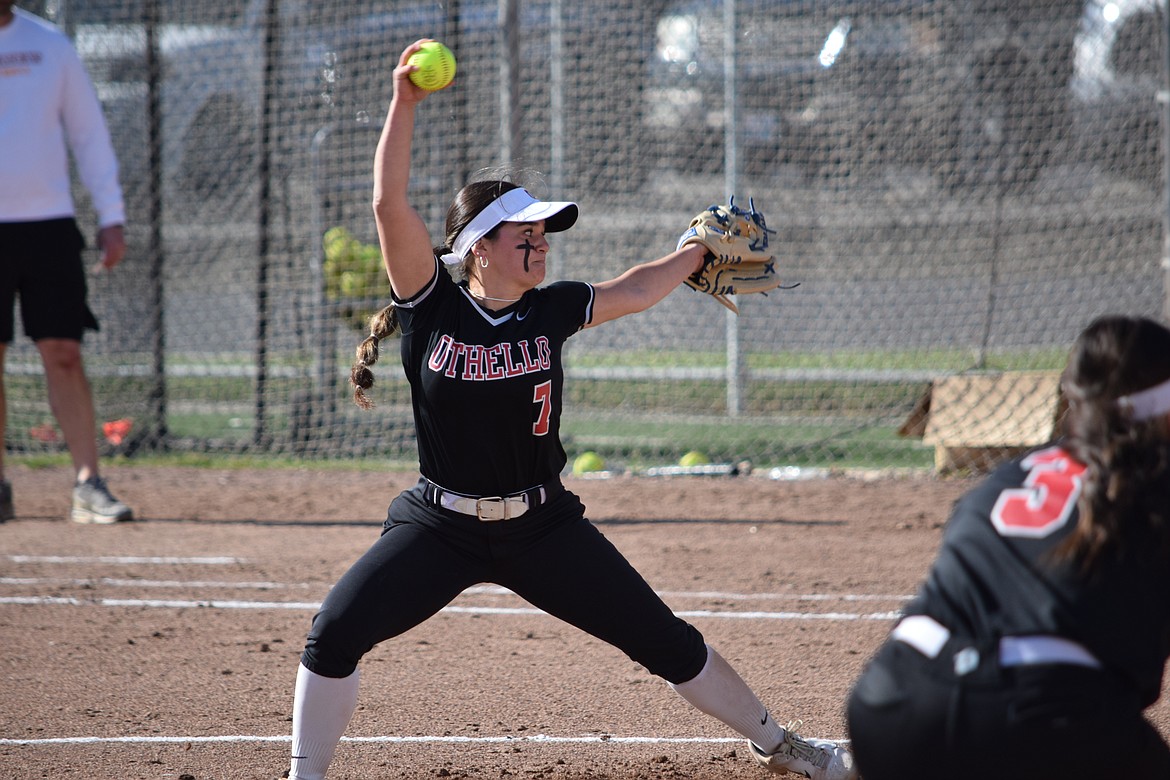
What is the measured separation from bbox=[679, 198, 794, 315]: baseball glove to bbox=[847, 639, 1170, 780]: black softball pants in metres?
1.78

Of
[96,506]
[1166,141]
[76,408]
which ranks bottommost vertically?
[96,506]

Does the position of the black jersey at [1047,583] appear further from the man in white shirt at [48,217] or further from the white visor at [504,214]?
the man in white shirt at [48,217]

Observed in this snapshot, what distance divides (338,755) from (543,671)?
101 cm

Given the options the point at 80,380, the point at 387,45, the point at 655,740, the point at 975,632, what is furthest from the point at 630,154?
the point at 975,632

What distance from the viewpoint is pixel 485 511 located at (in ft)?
10.1

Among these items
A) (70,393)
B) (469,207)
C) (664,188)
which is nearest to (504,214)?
(469,207)

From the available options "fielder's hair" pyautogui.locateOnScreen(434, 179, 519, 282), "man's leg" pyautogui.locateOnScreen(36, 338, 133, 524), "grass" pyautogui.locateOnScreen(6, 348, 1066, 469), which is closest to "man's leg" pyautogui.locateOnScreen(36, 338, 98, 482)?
"man's leg" pyautogui.locateOnScreen(36, 338, 133, 524)

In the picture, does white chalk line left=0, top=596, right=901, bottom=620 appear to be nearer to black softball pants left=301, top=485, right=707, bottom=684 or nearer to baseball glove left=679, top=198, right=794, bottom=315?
baseball glove left=679, top=198, right=794, bottom=315

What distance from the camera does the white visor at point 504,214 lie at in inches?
128

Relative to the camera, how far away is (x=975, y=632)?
2.08 metres

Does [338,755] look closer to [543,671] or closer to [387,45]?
[543,671]

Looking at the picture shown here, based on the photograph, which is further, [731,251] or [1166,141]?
[1166,141]

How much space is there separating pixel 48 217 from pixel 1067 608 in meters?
5.87

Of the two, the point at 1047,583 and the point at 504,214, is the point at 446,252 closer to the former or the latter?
the point at 504,214
